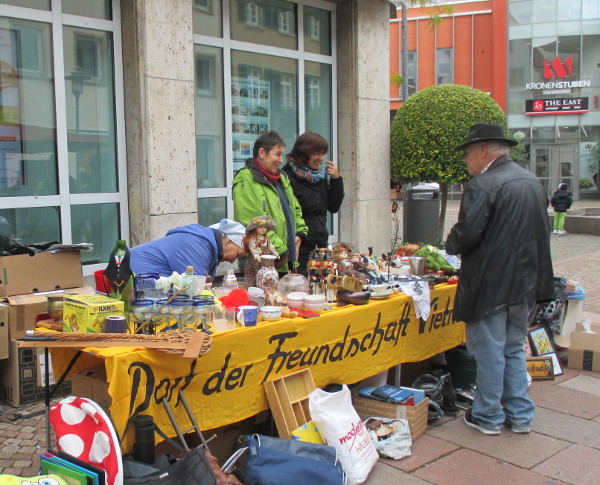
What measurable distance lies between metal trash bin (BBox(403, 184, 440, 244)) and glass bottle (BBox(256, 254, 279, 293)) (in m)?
6.19

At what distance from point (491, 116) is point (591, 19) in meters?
25.0

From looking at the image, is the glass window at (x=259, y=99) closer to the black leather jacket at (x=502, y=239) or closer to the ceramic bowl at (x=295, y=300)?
the ceramic bowl at (x=295, y=300)

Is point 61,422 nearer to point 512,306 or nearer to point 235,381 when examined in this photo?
point 235,381

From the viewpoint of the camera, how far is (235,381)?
3.54 meters

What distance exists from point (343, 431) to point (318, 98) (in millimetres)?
5922

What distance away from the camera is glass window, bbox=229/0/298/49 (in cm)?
755

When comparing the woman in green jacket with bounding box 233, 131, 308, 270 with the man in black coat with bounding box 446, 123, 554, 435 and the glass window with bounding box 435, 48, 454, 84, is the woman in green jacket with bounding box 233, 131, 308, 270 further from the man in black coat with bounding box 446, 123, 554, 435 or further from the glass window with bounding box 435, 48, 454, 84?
the glass window with bounding box 435, 48, 454, 84

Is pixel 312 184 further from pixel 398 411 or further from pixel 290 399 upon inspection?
pixel 290 399

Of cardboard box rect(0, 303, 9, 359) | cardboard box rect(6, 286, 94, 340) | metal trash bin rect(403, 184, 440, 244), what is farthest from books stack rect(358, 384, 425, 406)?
metal trash bin rect(403, 184, 440, 244)

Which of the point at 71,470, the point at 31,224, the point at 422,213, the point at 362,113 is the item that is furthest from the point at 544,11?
the point at 71,470

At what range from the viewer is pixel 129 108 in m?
6.45

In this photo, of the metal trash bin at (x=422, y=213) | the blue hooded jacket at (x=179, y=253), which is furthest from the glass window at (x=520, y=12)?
the blue hooded jacket at (x=179, y=253)

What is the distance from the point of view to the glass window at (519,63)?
101 ft

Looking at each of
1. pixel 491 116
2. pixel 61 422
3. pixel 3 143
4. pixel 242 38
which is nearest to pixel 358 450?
pixel 61 422
